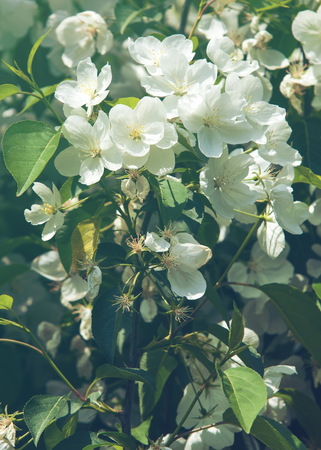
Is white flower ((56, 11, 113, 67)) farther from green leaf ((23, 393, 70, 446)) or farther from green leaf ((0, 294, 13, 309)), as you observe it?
green leaf ((23, 393, 70, 446))

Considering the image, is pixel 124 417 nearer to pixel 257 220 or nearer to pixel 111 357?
pixel 111 357

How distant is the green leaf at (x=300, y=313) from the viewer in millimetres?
1082

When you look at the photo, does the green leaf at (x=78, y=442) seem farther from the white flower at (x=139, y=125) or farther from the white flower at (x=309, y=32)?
the white flower at (x=309, y=32)

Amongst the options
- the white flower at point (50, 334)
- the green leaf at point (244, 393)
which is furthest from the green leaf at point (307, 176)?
the white flower at point (50, 334)

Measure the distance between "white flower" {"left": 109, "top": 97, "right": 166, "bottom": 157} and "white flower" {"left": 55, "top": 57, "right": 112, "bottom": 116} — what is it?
5cm

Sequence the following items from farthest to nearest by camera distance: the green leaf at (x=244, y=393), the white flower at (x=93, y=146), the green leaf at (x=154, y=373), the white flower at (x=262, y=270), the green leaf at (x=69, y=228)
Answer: the white flower at (x=262, y=270) → the green leaf at (x=154, y=373) → the green leaf at (x=69, y=228) → the white flower at (x=93, y=146) → the green leaf at (x=244, y=393)

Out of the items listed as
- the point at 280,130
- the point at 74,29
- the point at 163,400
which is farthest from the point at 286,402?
the point at 74,29

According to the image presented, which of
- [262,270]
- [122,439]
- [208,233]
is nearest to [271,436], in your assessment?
[122,439]

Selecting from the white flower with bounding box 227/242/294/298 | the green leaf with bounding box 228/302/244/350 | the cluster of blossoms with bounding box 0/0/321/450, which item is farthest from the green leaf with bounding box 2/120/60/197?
the white flower with bounding box 227/242/294/298

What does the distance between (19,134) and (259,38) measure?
0.57 meters

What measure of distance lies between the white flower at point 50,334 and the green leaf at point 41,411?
0.36 m

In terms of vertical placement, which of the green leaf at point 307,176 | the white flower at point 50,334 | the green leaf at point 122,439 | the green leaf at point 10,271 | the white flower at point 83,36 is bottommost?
the white flower at point 50,334

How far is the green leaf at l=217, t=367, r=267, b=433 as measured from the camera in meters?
0.84

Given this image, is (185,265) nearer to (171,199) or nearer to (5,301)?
(171,199)
